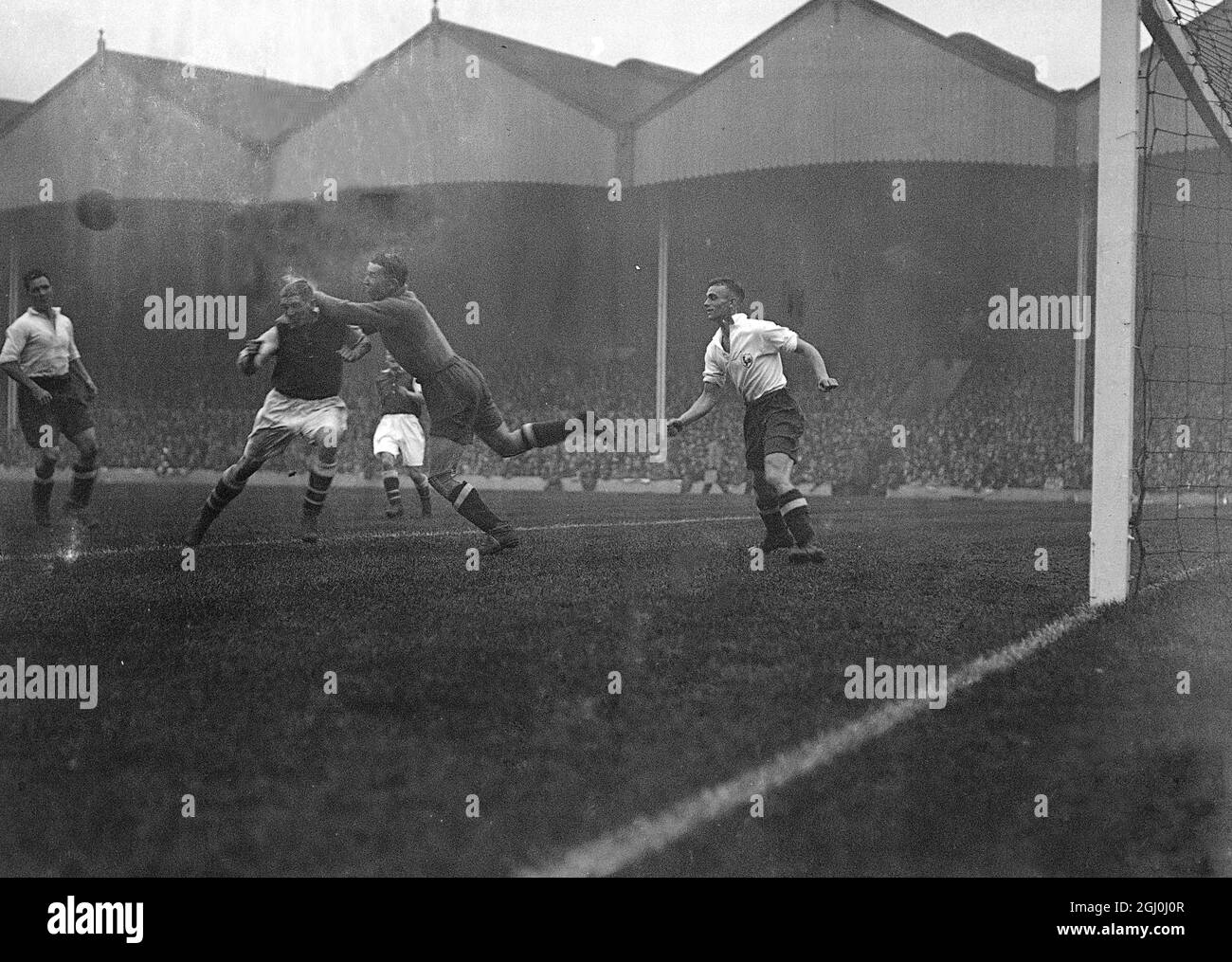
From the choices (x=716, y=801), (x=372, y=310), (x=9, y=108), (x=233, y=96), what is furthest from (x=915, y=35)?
(x=9, y=108)

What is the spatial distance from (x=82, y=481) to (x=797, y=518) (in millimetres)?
2666

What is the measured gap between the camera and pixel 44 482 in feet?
13.5

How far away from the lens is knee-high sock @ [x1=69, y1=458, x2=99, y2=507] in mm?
4066

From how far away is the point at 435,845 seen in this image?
3.04m

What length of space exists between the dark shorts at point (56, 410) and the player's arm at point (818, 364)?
2.69 metres

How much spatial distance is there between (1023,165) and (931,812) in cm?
325

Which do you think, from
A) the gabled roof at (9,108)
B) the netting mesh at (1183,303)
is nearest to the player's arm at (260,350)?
the gabled roof at (9,108)

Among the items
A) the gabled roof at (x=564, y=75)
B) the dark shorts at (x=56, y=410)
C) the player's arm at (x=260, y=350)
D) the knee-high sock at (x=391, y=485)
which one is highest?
the gabled roof at (x=564, y=75)

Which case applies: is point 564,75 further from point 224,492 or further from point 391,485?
point 224,492

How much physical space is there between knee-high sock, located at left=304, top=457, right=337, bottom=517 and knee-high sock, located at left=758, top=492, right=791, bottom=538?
1.65 meters

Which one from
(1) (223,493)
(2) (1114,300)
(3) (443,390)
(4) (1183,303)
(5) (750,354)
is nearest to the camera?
(2) (1114,300)

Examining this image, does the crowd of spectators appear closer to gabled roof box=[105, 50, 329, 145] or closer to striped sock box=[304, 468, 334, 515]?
striped sock box=[304, 468, 334, 515]

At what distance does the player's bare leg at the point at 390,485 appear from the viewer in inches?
167

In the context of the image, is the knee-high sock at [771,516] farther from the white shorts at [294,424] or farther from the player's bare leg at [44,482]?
the player's bare leg at [44,482]
